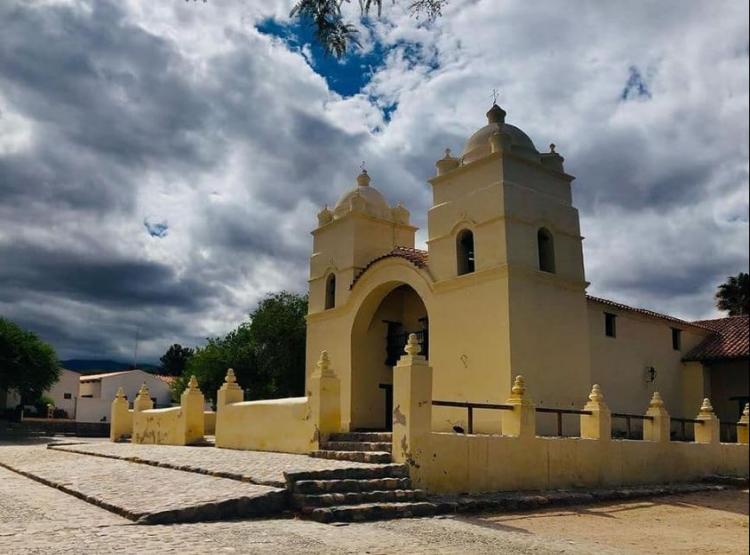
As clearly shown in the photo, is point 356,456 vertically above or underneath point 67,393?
underneath

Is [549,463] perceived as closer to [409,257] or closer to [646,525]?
[646,525]

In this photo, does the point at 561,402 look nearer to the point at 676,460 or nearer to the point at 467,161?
the point at 676,460

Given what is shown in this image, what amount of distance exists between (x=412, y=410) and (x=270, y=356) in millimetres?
20369

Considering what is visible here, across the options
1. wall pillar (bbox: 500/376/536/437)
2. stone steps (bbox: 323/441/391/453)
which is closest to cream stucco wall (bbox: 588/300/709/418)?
wall pillar (bbox: 500/376/536/437)

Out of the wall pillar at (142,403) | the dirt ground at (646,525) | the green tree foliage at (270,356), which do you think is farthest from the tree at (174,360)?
the dirt ground at (646,525)

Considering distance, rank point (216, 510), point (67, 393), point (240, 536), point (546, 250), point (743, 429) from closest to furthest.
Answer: point (240, 536), point (216, 510), point (546, 250), point (743, 429), point (67, 393)

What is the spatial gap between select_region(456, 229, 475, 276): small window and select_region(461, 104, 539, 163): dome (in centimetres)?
191

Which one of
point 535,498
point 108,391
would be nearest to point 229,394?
point 535,498

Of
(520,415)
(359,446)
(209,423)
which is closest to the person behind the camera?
(520,415)

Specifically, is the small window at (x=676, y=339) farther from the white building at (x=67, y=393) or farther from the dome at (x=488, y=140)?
the white building at (x=67, y=393)

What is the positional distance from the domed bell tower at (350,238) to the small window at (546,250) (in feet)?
17.5

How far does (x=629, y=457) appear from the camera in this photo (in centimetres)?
1549

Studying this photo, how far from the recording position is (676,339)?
72.3 ft

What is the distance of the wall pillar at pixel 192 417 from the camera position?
19406 mm
